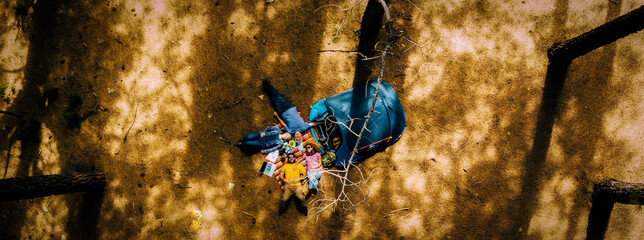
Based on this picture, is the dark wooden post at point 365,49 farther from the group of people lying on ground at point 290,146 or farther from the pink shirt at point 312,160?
the pink shirt at point 312,160

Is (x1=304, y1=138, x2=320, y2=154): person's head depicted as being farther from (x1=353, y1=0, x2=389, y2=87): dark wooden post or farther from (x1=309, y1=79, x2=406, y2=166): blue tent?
(x1=353, y1=0, x2=389, y2=87): dark wooden post

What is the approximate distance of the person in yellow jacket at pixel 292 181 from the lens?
18.8ft

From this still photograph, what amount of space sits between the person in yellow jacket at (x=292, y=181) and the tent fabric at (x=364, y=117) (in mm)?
830

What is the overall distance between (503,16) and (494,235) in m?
4.64

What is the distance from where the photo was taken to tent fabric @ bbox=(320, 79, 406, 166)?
18.0 feet

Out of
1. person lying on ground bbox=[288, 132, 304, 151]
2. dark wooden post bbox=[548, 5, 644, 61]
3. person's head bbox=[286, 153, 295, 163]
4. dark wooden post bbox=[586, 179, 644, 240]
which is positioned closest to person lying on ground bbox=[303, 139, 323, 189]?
person lying on ground bbox=[288, 132, 304, 151]

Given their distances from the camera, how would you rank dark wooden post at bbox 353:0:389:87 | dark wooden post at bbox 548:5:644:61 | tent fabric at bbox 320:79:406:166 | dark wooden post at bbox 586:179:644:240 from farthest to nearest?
dark wooden post at bbox 353:0:389:87 → tent fabric at bbox 320:79:406:166 → dark wooden post at bbox 586:179:644:240 → dark wooden post at bbox 548:5:644:61

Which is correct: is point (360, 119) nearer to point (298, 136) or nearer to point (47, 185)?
point (298, 136)

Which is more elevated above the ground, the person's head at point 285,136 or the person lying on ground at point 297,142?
the person's head at point 285,136

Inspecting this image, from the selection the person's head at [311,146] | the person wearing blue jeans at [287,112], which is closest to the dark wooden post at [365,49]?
the person wearing blue jeans at [287,112]

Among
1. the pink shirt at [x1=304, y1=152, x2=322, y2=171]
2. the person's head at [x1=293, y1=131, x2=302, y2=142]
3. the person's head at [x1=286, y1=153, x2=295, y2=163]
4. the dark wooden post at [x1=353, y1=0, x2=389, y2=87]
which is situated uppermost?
the dark wooden post at [x1=353, y1=0, x2=389, y2=87]

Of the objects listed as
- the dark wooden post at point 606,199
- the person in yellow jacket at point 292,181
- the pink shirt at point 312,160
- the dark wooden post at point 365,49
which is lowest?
the dark wooden post at point 606,199

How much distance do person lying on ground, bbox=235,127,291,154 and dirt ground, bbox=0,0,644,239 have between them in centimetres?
20

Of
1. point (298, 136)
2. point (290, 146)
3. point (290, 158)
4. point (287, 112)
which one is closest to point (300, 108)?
point (287, 112)
